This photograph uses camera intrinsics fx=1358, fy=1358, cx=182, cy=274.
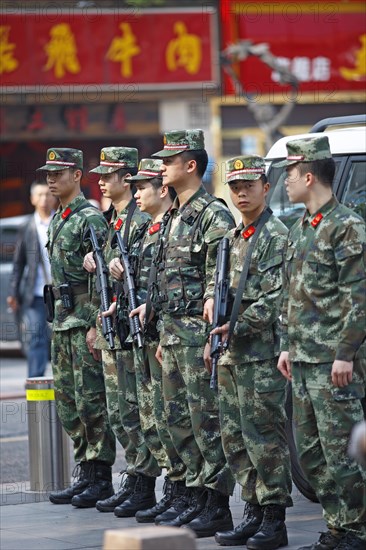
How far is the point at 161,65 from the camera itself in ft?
81.6

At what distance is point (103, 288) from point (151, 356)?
62 cm

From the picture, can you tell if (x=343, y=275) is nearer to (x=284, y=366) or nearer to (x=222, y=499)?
(x=284, y=366)

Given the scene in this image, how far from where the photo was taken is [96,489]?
8938 millimetres

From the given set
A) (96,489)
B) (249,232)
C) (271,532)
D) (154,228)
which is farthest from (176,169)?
(96,489)

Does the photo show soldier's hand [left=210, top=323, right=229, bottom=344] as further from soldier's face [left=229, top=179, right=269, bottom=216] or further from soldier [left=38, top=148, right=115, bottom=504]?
soldier [left=38, top=148, right=115, bottom=504]

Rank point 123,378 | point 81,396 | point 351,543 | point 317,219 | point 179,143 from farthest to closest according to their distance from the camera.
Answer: point 81,396
point 123,378
point 179,143
point 317,219
point 351,543

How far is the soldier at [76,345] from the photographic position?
8992 mm

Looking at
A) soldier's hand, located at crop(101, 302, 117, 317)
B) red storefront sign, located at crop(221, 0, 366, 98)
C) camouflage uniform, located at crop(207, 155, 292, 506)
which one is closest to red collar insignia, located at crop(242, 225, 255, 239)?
camouflage uniform, located at crop(207, 155, 292, 506)

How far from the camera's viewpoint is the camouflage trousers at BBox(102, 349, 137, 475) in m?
8.66

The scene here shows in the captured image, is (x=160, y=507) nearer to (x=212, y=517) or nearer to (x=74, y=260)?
(x=212, y=517)

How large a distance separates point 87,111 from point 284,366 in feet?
59.2

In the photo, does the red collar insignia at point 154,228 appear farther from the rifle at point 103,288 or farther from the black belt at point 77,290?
the black belt at point 77,290

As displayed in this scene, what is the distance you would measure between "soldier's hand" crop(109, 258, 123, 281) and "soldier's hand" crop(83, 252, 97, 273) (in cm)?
21

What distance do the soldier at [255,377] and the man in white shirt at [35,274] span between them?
21.1 feet
